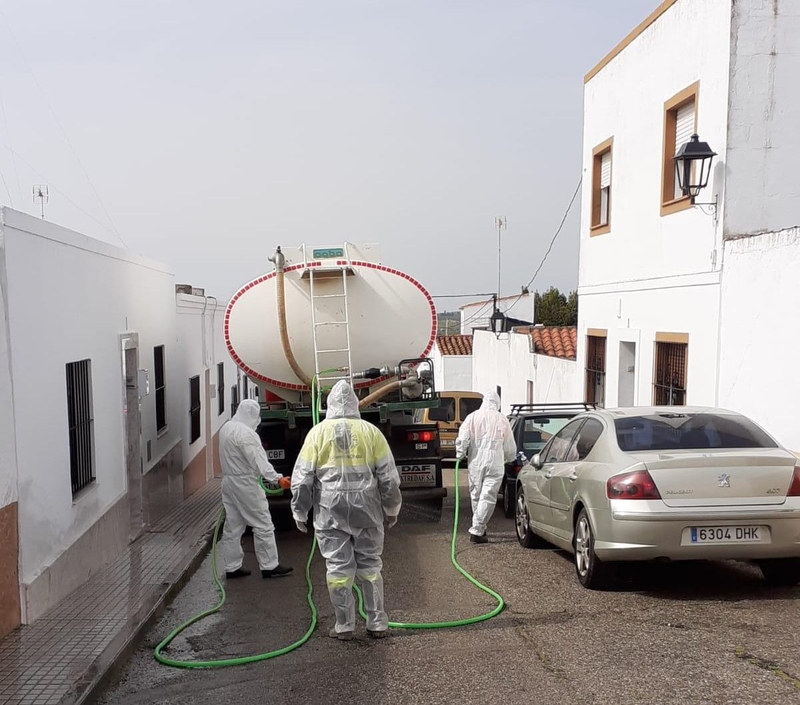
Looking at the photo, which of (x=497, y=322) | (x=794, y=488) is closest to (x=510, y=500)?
(x=794, y=488)

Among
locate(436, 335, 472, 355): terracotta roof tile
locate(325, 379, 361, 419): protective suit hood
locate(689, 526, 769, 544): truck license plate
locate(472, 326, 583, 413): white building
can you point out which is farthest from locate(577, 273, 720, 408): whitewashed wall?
locate(436, 335, 472, 355): terracotta roof tile

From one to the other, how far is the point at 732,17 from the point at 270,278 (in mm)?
6041

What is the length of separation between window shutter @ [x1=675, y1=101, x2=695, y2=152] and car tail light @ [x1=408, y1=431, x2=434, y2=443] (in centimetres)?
504

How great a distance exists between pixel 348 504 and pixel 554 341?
48.4 ft

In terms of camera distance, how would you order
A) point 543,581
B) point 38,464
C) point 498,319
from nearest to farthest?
point 38,464
point 543,581
point 498,319

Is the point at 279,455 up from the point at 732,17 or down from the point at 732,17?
down

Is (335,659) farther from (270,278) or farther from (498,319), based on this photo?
(498,319)

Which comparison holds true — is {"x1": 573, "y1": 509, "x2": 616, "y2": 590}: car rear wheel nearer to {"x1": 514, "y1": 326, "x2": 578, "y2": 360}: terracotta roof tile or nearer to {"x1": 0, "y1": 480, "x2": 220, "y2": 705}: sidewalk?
{"x1": 0, "y1": 480, "x2": 220, "y2": 705}: sidewalk

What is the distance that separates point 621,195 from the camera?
43.7 feet

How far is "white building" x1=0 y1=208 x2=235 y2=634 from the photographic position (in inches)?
234

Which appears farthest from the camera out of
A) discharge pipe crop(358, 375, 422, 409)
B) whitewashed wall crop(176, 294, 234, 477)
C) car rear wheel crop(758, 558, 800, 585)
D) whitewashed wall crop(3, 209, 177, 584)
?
whitewashed wall crop(176, 294, 234, 477)

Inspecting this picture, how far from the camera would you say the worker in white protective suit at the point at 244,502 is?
7.94 m

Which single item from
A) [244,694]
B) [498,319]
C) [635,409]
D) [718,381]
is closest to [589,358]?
[718,381]

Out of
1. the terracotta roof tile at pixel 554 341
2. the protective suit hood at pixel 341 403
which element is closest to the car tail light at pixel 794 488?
the protective suit hood at pixel 341 403
